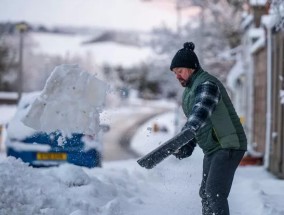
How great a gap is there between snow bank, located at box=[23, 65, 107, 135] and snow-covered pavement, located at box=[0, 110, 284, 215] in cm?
86

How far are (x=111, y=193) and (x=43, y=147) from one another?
3.11 metres

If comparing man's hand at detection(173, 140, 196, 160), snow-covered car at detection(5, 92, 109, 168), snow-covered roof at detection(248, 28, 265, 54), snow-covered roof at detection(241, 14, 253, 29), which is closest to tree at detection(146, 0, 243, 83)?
snow-covered roof at detection(241, 14, 253, 29)

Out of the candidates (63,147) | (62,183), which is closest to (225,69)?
(63,147)

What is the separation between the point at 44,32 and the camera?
54.7 meters

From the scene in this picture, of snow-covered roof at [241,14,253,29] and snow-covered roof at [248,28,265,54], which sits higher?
snow-covered roof at [241,14,253,29]

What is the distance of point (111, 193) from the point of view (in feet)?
→ 20.9

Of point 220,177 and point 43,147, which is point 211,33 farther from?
point 220,177

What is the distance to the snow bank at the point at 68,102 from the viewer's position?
7566 millimetres

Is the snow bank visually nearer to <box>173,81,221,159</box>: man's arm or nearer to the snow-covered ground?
the snow-covered ground

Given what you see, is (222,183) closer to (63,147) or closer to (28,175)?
(28,175)

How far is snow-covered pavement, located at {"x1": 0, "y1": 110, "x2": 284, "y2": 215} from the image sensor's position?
197 inches

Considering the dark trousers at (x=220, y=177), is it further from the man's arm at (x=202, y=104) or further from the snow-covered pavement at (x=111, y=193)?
the snow-covered pavement at (x=111, y=193)

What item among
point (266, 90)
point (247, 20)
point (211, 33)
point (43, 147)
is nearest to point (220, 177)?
point (43, 147)

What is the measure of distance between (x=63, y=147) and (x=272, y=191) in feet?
11.5
